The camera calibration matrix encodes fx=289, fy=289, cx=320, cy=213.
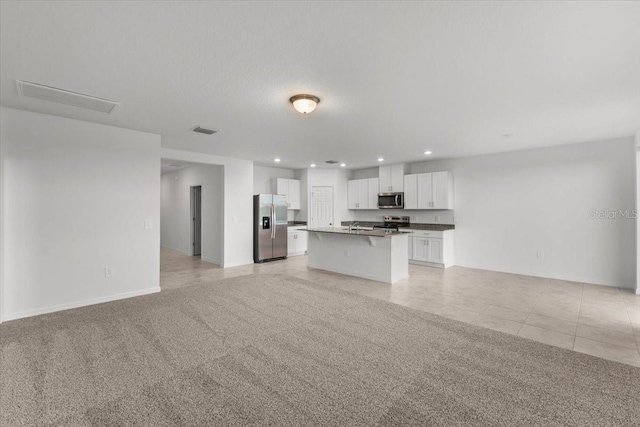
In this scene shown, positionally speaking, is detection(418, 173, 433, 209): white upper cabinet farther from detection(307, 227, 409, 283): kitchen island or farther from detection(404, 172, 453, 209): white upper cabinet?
detection(307, 227, 409, 283): kitchen island

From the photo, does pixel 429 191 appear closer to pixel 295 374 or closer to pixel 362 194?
pixel 362 194

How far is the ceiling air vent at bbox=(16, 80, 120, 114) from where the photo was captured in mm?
2930

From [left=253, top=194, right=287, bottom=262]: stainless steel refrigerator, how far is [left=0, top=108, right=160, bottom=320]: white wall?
9.33 feet

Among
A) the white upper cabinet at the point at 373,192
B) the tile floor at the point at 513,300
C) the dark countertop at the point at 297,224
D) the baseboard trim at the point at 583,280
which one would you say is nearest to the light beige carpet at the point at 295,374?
the tile floor at the point at 513,300

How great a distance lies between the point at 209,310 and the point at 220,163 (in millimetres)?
3821

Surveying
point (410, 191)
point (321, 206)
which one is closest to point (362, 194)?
point (321, 206)

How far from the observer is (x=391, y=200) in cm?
780

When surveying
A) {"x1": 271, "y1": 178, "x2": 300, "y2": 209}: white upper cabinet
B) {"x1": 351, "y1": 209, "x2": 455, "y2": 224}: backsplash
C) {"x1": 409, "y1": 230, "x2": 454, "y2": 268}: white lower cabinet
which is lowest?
{"x1": 409, "y1": 230, "x2": 454, "y2": 268}: white lower cabinet

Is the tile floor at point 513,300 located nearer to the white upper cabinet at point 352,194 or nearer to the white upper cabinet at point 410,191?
the white upper cabinet at point 410,191

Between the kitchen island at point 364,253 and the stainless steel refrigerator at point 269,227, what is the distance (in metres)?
1.45

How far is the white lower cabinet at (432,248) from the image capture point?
6.62 meters

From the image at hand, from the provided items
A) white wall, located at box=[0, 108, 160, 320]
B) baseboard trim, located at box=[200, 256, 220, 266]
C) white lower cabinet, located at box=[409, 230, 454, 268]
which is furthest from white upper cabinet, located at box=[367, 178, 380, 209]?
white wall, located at box=[0, 108, 160, 320]

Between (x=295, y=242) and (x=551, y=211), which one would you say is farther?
(x=295, y=242)

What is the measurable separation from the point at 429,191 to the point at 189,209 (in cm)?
666
